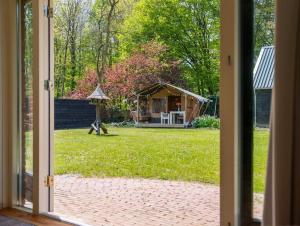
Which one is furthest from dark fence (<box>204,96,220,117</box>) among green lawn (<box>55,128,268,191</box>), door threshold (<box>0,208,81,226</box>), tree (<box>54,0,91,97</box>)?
door threshold (<box>0,208,81,226</box>)

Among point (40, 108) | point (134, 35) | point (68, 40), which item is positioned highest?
point (134, 35)

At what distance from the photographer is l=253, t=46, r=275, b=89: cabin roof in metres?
1.94

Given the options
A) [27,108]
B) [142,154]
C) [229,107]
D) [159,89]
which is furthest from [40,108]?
[159,89]

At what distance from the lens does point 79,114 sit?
836 cm

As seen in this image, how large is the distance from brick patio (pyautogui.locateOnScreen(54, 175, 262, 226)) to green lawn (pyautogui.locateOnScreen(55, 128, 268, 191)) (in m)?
0.46

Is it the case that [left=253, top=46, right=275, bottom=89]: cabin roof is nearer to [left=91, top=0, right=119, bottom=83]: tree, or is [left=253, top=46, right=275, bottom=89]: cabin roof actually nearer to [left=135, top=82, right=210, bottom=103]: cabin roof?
[left=135, top=82, right=210, bottom=103]: cabin roof

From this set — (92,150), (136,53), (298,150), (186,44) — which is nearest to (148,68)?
(136,53)

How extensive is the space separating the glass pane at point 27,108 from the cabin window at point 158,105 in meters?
5.24

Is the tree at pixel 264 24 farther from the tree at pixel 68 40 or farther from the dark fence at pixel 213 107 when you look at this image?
the tree at pixel 68 40

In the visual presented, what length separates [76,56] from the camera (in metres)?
8.09

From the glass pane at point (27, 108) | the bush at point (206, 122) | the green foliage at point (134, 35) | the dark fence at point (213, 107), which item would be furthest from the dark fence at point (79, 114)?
the glass pane at point (27, 108)

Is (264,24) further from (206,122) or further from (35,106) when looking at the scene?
(206,122)

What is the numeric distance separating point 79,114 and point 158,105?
1823 millimetres

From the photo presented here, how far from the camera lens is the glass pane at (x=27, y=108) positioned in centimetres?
320
